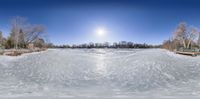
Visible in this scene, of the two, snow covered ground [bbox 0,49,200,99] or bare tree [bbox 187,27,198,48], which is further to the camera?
bare tree [bbox 187,27,198,48]

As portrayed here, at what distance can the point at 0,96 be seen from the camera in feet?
17.6

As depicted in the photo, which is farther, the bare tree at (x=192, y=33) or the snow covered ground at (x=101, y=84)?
the bare tree at (x=192, y=33)

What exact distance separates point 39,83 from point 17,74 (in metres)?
1.93

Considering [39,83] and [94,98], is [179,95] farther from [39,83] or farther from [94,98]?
[39,83]

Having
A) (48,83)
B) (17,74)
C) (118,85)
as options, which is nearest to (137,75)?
(118,85)

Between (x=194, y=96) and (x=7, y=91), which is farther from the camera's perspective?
(x=7, y=91)

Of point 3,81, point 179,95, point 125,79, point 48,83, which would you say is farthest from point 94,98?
point 3,81

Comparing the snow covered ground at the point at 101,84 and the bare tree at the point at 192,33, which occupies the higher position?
the bare tree at the point at 192,33

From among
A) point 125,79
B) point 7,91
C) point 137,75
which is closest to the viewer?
point 7,91

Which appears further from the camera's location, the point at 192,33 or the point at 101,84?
the point at 192,33

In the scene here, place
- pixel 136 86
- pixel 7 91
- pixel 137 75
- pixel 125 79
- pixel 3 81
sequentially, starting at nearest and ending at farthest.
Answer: pixel 7 91
pixel 136 86
pixel 3 81
pixel 125 79
pixel 137 75

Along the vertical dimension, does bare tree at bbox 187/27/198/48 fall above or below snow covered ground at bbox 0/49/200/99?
above

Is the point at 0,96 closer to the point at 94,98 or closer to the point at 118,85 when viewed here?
the point at 94,98

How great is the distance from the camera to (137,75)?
29.2 ft
